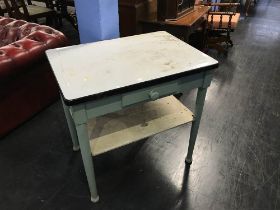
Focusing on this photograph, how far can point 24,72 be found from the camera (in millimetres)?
1717

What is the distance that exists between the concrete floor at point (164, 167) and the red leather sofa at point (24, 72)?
131 millimetres

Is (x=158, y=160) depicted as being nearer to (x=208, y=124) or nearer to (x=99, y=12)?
(x=208, y=124)

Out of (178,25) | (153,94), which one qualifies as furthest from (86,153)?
(178,25)

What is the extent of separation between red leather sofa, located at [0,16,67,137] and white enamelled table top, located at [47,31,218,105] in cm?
50

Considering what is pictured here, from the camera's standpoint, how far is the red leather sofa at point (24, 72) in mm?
1581

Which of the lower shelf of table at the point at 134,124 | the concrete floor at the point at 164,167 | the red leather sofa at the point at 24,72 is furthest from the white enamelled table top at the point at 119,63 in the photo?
the concrete floor at the point at 164,167

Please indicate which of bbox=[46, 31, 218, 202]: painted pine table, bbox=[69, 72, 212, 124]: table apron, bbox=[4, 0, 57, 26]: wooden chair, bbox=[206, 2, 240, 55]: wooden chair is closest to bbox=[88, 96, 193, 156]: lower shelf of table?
bbox=[46, 31, 218, 202]: painted pine table

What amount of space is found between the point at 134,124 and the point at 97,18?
675 mm

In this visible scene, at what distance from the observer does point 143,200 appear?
1363 millimetres

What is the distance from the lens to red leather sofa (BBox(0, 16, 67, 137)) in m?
1.58

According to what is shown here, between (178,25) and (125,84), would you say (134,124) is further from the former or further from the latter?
(178,25)

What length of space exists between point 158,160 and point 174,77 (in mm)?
770

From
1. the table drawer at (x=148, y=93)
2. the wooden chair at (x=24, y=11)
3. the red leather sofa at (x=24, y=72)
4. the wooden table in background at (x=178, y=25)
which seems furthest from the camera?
the wooden chair at (x=24, y=11)

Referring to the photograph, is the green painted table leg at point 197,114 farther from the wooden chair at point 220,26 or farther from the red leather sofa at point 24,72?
the wooden chair at point 220,26
